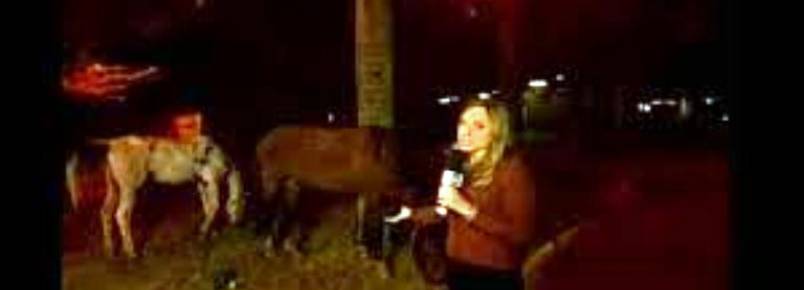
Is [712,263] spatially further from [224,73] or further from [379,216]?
[224,73]

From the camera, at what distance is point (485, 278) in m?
5.42

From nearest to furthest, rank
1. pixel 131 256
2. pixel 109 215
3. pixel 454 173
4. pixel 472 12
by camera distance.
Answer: pixel 454 173 → pixel 131 256 → pixel 109 215 → pixel 472 12

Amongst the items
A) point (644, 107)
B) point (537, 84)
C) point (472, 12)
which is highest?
point (472, 12)

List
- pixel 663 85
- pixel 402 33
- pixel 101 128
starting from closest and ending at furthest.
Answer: pixel 101 128 < pixel 402 33 < pixel 663 85

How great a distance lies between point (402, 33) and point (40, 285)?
82.8 ft

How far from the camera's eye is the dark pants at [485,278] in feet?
17.8

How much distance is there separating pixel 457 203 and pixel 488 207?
0.15 meters

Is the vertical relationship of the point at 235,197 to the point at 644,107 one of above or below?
below

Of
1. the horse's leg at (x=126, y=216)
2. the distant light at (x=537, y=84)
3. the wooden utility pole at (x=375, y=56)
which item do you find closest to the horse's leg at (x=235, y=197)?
the horse's leg at (x=126, y=216)

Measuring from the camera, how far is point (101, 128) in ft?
64.8

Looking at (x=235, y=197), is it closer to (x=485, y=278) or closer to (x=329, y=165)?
(x=329, y=165)

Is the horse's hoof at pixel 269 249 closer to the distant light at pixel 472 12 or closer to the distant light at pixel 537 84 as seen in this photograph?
the distant light at pixel 472 12

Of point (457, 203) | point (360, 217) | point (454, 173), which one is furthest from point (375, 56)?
point (457, 203)

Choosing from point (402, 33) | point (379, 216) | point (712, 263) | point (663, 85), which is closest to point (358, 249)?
point (379, 216)
